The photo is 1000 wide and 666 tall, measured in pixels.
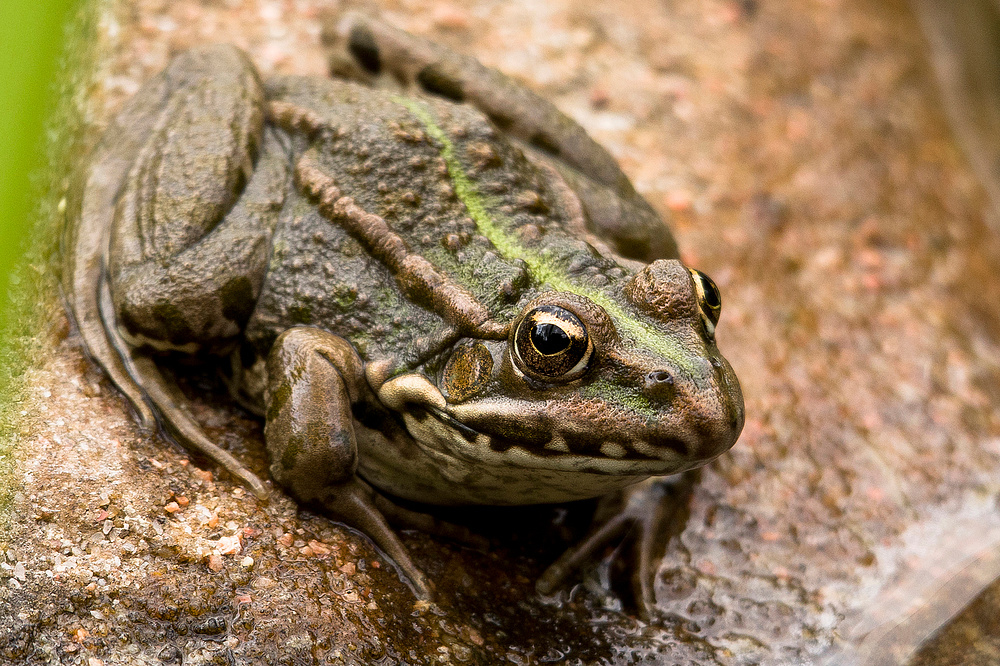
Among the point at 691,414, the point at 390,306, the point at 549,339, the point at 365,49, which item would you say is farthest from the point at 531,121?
the point at 691,414

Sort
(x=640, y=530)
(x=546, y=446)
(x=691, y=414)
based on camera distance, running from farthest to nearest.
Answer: (x=640, y=530), (x=546, y=446), (x=691, y=414)

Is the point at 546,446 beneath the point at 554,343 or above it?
beneath

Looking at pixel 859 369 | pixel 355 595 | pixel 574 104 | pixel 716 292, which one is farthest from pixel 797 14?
pixel 355 595

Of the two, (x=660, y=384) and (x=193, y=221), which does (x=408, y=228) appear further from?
(x=660, y=384)

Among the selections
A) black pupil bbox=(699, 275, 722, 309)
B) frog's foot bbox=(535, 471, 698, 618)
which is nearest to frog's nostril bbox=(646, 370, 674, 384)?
black pupil bbox=(699, 275, 722, 309)

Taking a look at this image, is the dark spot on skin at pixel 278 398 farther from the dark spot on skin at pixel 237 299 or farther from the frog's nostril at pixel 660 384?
the frog's nostril at pixel 660 384

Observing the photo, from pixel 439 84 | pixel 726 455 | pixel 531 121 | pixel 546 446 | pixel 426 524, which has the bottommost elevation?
pixel 426 524
